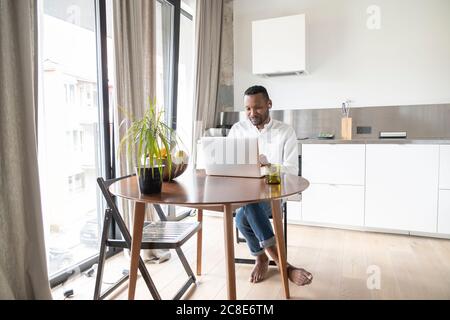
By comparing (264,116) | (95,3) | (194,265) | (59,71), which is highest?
(95,3)

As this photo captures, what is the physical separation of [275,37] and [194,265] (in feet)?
7.91

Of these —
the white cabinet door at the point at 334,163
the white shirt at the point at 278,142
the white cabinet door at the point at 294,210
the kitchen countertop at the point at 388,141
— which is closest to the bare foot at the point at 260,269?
the white shirt at the point at 278,142

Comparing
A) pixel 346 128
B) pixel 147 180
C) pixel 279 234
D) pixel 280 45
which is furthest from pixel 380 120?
pixel 147 180

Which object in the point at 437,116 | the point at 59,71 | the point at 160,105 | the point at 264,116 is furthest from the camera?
the point at 437,116

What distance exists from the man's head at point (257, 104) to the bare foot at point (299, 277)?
3.22 feet

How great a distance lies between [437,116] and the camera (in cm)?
324

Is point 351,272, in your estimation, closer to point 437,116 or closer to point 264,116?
point 264,116

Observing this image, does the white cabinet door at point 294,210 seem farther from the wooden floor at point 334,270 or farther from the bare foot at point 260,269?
the bare foot at point 260,269

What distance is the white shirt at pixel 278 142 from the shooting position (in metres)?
2.19

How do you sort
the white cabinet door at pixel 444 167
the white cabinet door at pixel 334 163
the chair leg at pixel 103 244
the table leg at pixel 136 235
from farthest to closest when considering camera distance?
the white cabinet door at pixel 334 163 → the white cabinet door at pixel 444 167 → the chair leg at pixel 103 244 → the table leg at pixel 136 235

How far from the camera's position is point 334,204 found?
10.2ft

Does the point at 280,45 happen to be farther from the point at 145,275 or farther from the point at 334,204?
the point at 145,275

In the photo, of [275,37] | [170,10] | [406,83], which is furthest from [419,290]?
[170,10]

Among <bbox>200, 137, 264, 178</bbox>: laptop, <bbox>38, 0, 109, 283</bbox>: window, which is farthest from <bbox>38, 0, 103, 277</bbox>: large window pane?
<bbox>200, 137, 264, 178</bbox>: laptop
